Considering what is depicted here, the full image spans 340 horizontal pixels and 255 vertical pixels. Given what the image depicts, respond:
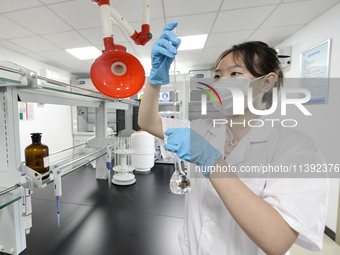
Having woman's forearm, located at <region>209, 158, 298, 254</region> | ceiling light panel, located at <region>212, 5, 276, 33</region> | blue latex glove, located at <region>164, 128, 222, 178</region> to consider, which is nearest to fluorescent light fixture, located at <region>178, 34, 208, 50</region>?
ceiling light panel, located at <region>212, 5, 276, 33</region>

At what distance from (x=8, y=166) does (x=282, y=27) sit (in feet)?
9.24

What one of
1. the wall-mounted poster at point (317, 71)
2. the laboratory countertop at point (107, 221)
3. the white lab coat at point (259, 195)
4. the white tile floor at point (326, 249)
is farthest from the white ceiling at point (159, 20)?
the white tile floor at point (326, 249)

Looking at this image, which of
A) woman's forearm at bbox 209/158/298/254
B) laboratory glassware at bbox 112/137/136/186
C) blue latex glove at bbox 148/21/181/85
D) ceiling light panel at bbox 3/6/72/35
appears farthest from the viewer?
ceiling light panel at bbox 3/6/72/35

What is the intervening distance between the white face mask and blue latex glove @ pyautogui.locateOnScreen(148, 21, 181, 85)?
221 mm

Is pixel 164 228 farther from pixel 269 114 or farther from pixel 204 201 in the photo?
pixel 269 114

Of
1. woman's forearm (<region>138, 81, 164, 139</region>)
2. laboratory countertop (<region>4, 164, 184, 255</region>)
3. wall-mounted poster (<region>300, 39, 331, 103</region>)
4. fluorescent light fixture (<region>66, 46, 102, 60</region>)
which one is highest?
fluorescent light fixture (<region>66, 46, 102, 60</region>)

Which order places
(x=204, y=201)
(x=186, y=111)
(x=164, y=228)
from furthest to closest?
(x=186, y=111), (x=164, y=228), (x=204, y=201)

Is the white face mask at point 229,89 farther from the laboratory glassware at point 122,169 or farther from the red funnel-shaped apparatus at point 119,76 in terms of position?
the laboratory glassware at point 122,169

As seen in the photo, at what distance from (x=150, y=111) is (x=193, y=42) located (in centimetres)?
215

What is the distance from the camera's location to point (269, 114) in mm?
691

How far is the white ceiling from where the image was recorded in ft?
5.18

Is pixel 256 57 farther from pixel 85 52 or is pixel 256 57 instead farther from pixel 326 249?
pixel 85 52

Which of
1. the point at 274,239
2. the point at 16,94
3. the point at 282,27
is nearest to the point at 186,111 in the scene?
the point at 282,27

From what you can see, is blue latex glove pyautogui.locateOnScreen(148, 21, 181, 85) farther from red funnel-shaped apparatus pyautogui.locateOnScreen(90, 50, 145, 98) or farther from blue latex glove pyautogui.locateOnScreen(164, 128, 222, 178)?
blue latex glove pyautogui.locateOnScreen(164, 128, 222, 178)
